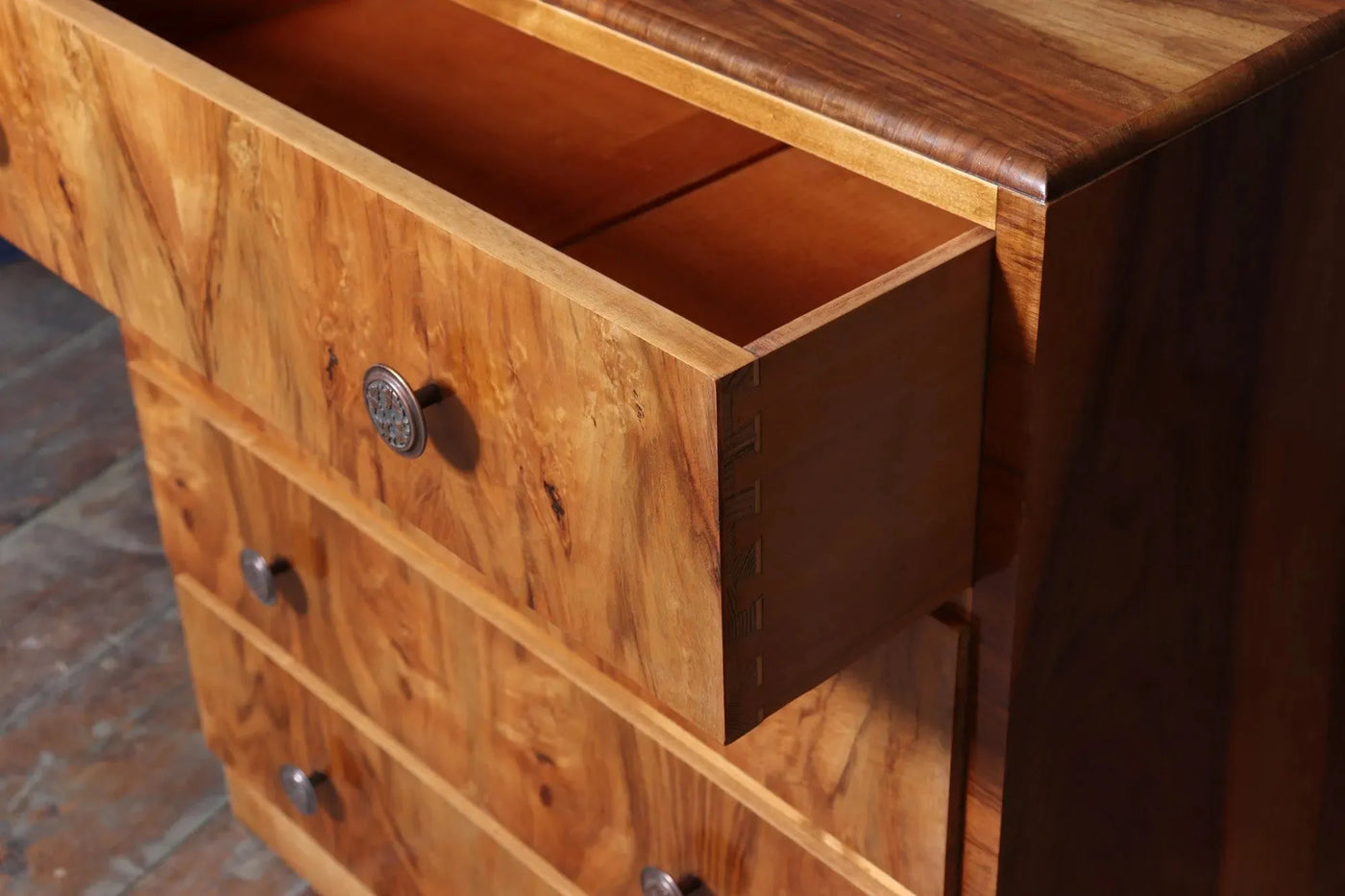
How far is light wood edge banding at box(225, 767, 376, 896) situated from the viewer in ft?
3.89

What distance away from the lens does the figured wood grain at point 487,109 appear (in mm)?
738

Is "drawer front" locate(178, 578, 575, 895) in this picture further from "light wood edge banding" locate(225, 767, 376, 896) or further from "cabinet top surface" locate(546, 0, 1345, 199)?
"cabinet top surface" locate(546, 0, 1345, 199)

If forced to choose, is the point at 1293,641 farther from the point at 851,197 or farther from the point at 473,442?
the point at 473,442

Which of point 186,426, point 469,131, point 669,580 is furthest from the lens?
point 186,426

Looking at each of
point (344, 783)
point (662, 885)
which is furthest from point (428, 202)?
point (344, 783)

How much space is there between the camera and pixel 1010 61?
0.62 metres

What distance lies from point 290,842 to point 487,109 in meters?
Result: 0.65

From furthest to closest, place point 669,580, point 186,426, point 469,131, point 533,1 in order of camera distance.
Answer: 1. point 186,426
2. point 469,131
3. point 533,1
4. point 669,580

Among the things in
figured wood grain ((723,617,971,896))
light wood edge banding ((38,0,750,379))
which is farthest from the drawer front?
light wood edge banding ((38,0,750,379))

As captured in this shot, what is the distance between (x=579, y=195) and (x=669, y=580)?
23 cm

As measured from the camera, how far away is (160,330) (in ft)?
2.60

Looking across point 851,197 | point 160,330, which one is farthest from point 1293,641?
point 160,330

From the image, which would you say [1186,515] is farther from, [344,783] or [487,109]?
[344,783]

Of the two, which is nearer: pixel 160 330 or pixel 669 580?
pixel 669 580
